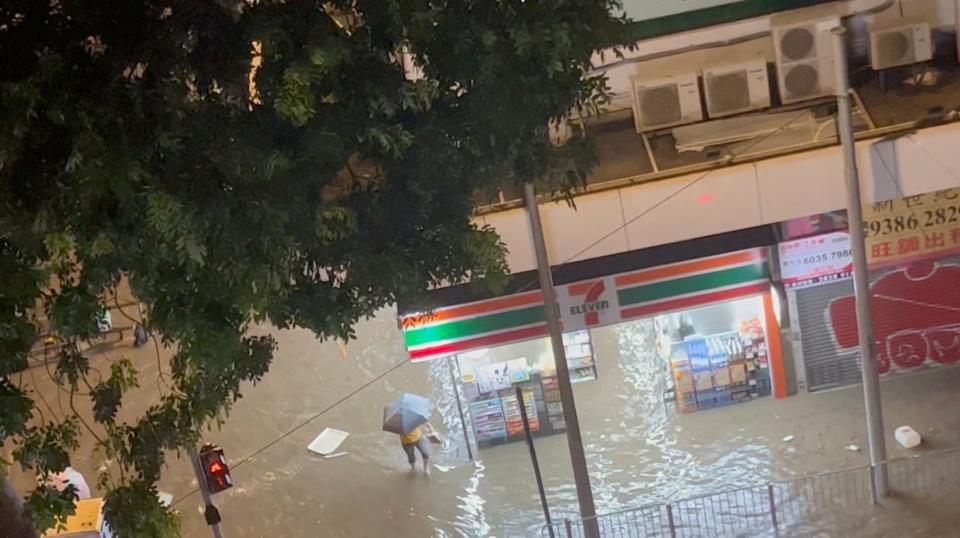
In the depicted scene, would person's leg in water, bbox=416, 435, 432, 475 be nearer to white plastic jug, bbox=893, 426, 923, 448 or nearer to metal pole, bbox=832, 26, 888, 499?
metal pole, bbox=832, 26, 888, 499

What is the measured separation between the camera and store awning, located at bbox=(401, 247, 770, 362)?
9117mm

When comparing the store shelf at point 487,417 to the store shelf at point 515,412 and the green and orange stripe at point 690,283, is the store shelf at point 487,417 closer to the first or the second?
the store shelf at point 515,412

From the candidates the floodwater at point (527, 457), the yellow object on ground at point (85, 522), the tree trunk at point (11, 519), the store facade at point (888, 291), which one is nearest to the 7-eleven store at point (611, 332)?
the floodwater at point (527, 457)

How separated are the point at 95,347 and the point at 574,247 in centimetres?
706

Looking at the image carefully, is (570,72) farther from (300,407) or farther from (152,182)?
(300,407)

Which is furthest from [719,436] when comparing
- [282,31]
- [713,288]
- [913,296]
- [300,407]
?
[282,31]

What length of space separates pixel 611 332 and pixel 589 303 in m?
2.14

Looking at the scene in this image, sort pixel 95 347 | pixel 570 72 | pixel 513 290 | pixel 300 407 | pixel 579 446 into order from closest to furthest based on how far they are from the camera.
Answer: pixel 570 72 → pixel 579 446 → pixel 513 290 → pixel 300 407 → pixel 95 347

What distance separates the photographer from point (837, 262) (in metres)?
9.43

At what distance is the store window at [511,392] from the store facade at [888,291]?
2.32 m

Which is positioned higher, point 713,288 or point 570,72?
point 570,72

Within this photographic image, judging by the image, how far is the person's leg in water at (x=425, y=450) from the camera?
32.4 ft

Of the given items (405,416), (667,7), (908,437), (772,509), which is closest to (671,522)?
(772,509)

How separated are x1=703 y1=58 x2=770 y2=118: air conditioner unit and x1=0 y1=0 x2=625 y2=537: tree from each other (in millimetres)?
3777
